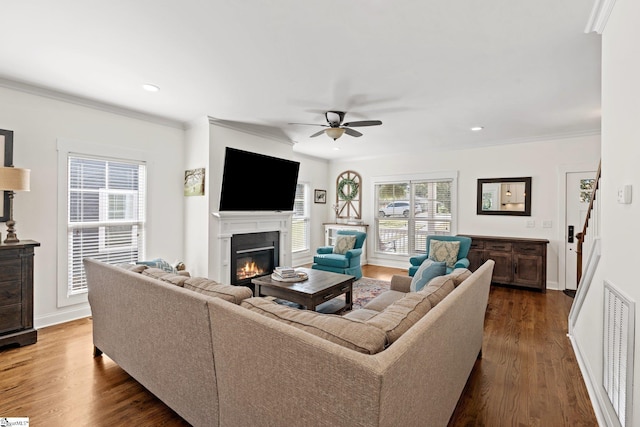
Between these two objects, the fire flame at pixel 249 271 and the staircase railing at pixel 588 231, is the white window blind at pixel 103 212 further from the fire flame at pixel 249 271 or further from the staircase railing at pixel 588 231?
the staircase railing at pixel 588 231

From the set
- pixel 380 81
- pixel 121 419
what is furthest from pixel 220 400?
pixel 380 81

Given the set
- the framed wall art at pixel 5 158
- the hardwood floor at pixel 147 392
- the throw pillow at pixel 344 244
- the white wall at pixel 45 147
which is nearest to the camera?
the hardwood floor at pixel 147 392

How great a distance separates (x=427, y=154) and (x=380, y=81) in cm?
368

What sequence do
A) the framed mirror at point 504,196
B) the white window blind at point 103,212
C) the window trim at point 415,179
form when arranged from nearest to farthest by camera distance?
the white window blind at point 103,212 → the framed mirror at point 504,196 → the window trim at point 415,179

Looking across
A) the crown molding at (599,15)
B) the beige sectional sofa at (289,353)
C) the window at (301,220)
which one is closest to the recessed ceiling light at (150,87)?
the beige sectional sofa at (289,353)

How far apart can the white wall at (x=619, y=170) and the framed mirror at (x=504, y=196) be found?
3.32 meters

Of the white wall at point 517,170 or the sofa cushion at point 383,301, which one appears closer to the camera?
the sofa cushion at point 383,301

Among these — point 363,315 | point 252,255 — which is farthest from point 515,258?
point 252,255

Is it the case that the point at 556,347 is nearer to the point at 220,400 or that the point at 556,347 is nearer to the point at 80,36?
the point at 220,400

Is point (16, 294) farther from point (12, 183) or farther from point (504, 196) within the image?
point (504, 196)

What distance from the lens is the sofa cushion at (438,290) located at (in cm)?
174

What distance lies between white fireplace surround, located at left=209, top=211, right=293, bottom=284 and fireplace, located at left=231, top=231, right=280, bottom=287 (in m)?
0.09

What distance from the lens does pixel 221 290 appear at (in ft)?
5.72

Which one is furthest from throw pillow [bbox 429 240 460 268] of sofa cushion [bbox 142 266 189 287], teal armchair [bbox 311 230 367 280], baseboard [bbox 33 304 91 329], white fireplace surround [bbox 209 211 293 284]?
baseboard [bbox 33 304 91 329]
